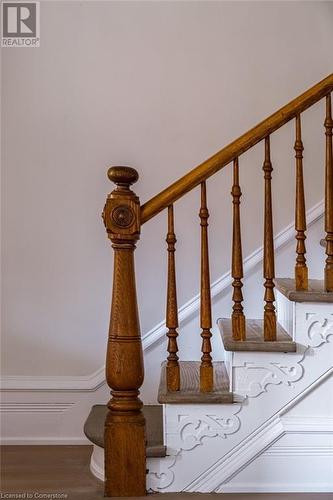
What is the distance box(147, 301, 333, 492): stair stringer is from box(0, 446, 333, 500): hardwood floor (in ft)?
0.27

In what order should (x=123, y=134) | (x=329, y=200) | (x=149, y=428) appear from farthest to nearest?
(x=123, y=134) < (x=149, y=428) < (x=329, y=200)

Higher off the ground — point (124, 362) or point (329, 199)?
point (329, 199)

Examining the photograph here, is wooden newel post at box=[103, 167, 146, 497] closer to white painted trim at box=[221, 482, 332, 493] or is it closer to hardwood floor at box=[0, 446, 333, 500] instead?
hardwood floor at box=[0, 446, 333, 500]

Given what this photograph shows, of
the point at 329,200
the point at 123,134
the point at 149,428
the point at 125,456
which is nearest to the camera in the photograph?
the point at 125,456

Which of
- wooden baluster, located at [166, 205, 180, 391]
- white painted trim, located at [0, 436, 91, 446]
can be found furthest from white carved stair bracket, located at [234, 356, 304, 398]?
white painted trim, located at [0, 436, 91, 446]

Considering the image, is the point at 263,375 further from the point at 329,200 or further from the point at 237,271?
the point at 329,200

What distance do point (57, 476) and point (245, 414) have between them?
768mm

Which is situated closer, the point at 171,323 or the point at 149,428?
the point at 171,323

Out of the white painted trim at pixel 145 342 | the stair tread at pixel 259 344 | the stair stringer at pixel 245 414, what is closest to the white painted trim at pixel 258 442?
the stair stringer at pixel 245 414

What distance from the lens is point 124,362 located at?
1979 mm

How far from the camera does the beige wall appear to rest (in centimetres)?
277

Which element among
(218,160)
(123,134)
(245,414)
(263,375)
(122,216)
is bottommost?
(245,414)

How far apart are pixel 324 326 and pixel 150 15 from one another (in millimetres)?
1747

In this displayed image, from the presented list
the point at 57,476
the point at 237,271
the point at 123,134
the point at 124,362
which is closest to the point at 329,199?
the point at 237,271
